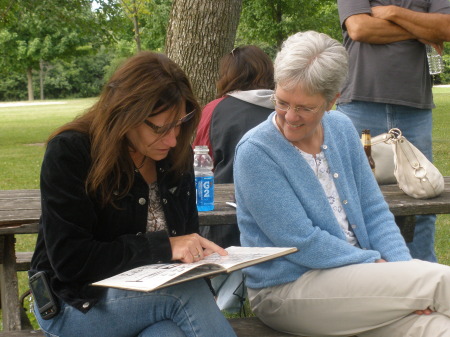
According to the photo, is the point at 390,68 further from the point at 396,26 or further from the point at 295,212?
the point at 295,212

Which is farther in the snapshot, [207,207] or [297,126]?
[207,207]


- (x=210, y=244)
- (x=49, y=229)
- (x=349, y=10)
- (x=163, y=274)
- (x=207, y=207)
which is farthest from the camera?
(x=349, y=10)

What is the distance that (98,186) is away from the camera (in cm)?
246

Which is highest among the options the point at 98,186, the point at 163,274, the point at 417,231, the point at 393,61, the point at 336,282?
the point at 393,61

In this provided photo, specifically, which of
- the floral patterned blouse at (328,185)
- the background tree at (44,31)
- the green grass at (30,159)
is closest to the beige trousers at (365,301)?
the floral patterned blouse at (328,185)

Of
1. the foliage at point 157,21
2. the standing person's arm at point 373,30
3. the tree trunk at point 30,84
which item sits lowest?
the tree trunk at point 30,84

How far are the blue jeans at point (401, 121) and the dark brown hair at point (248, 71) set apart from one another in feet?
1.61

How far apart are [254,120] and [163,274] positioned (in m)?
1.98

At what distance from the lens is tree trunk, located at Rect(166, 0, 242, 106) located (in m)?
6.21

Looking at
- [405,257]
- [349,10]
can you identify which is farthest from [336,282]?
[349,10]

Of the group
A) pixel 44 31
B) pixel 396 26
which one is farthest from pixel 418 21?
pixel 44 31

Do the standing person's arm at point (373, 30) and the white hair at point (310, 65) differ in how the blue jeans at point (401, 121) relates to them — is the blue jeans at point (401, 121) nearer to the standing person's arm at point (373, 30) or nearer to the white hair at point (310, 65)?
the standing person's arm at point (373, 30)

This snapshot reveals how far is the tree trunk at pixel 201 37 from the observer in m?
6.21

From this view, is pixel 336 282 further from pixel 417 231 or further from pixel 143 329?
pixel 417 231
